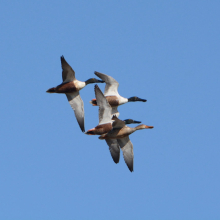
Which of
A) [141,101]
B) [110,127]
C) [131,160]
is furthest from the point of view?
[141,101]

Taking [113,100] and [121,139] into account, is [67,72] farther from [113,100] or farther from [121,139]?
[121,139]

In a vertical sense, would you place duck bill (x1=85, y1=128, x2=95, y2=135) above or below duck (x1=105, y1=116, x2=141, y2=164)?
above

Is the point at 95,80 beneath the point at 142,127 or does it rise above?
above

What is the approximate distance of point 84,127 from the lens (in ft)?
92.9

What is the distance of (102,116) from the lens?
2578 centimetres

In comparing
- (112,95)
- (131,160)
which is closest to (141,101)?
(112,95)

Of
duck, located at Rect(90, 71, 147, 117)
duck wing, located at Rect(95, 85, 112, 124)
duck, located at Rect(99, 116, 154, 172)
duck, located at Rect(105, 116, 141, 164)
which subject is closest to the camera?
duck wing, located at Rect(95, 85, 112, 124)

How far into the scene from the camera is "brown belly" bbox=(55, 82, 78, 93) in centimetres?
2775

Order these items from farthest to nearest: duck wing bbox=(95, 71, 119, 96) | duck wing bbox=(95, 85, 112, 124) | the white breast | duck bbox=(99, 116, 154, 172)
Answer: duck wing bbox=(95, 71, 119, 96) → the white breast → duck bbox=(99, 116, 154, 172) → duck wing bbox=(95, 85, 112, 124)

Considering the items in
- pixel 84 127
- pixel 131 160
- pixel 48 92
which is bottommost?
pixel 131 160

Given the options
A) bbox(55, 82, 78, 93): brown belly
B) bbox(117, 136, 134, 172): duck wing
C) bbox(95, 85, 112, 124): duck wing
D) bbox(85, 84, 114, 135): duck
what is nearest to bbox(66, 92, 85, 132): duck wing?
bbox(55, 82, 78, 93): brown belly

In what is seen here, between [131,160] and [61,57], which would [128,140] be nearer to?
[131,160]

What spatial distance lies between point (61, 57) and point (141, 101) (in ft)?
18.0

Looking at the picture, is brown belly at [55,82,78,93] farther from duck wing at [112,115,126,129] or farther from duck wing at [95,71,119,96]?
duck wing at [112,115,126,129]
